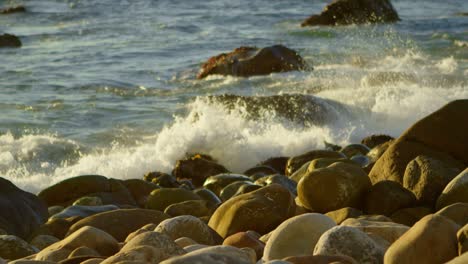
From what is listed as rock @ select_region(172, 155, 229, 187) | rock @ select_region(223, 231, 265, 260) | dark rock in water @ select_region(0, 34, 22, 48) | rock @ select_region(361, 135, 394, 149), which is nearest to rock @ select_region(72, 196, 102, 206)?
rock @ select_region(172, 155, 229, 187)

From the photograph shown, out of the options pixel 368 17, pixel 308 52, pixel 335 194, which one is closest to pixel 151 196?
pixel 335 194

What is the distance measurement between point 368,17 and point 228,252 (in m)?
19.5

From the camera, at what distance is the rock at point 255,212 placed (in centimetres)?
519

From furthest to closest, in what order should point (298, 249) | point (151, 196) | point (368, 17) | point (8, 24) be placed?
A: point (8, 24), point (368, 17), point (151, 196), point (298, 249)

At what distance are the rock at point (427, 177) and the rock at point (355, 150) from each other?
320 cm

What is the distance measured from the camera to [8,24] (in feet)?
82.9

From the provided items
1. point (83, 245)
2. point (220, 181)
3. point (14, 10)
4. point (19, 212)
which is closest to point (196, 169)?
point (220, 181)

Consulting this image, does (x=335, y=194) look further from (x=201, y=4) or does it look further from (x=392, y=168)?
(x=201, y=4)

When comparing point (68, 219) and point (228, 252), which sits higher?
point (228, 252)

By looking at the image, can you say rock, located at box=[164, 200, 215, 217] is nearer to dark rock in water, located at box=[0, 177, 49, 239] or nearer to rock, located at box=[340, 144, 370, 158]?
dark rock in water, located at box=[0, 177, 49, 239]

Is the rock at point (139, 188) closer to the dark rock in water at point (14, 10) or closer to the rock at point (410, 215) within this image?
the rock at point (410, 215)

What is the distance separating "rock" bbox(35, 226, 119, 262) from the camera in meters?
4.38

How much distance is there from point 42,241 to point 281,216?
1383mm

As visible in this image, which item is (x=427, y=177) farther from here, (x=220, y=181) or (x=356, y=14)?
(x=356, y=14)
